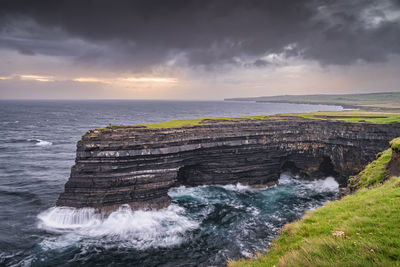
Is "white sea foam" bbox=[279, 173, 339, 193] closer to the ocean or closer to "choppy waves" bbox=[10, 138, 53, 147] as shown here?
the ocean

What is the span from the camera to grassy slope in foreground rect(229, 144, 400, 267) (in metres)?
6.63

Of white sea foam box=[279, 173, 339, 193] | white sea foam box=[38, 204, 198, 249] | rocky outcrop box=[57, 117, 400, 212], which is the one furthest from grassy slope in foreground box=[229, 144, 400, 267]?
white sea foam box=[279, 173, 339, 193]

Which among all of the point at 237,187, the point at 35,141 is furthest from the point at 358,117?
the point at 35,141

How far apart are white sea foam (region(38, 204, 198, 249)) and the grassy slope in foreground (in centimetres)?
1344

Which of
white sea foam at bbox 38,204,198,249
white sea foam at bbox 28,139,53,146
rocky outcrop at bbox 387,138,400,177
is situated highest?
rocky outcrop at bbox 387,138,400,177

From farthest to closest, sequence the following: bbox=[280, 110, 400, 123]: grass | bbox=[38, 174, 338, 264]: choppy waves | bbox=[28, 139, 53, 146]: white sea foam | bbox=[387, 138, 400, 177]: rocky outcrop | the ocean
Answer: bbox=[28, 139, 53, 146]: white sea foam, bbox=[280, 110, 400, 123]: grass, bbox=[38, 174, 338, 264]: choppy waves, the ocean, bbox=[387, 138, 400, 177]: rocky outcrop

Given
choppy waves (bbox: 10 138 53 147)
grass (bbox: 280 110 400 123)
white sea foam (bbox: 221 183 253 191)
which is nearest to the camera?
white sea foam (bbox: 221 183 253 191)

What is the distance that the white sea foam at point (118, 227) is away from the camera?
68.6 ft

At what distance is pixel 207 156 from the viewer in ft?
103

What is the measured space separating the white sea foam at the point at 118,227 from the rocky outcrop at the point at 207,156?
1.14m

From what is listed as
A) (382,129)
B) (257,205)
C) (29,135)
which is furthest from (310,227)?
(29,135)

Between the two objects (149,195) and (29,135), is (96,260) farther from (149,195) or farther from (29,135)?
(29,135)

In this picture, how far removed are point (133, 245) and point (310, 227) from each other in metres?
15.8

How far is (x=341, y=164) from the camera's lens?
36.0 metres
